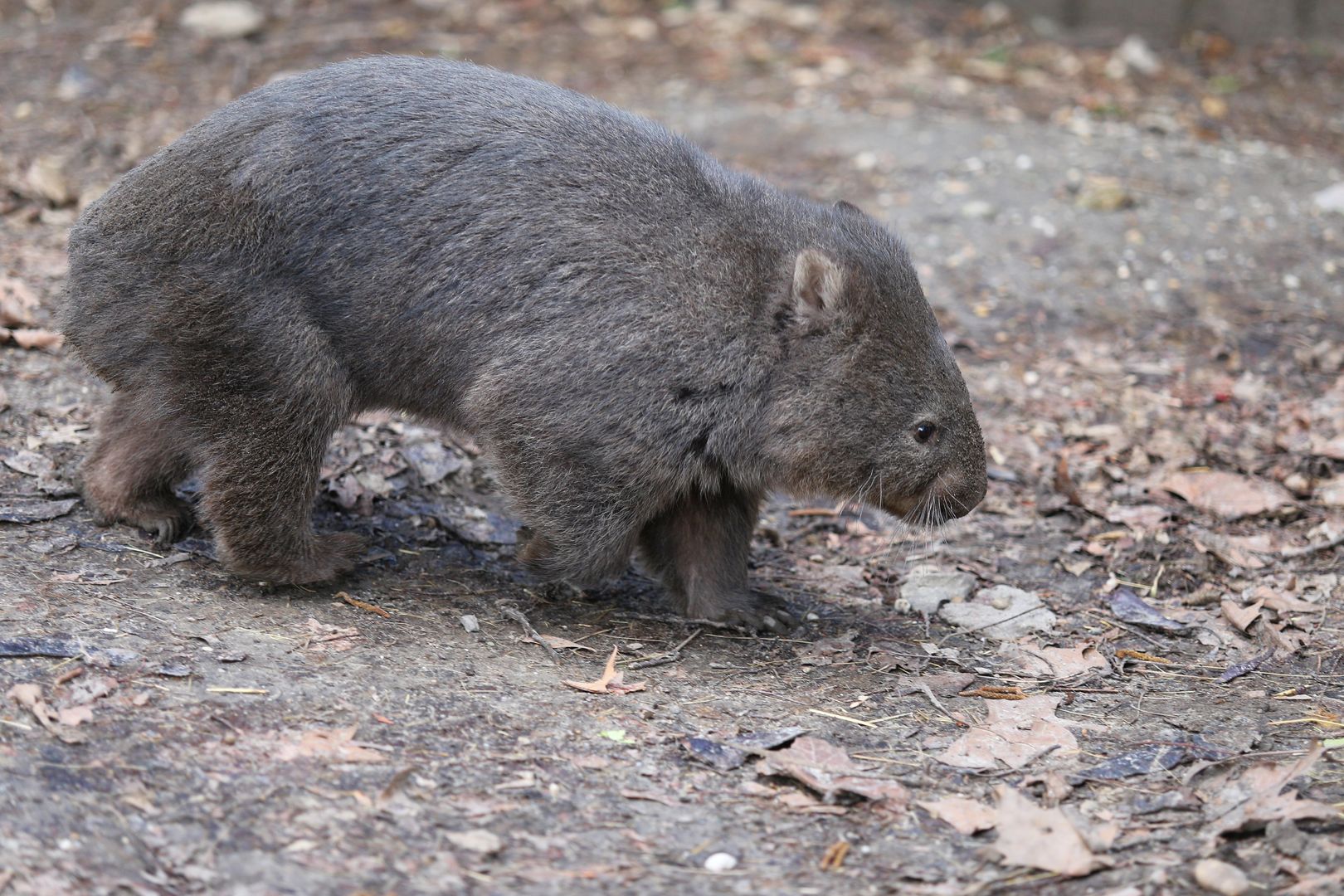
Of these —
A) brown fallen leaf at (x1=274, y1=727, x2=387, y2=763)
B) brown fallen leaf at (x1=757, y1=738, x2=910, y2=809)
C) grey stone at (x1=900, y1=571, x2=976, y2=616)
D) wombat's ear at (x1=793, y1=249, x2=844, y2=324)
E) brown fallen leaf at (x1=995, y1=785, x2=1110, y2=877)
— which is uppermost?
wombat's ear at (x1=793, y1=249, x2=844, y2=324)

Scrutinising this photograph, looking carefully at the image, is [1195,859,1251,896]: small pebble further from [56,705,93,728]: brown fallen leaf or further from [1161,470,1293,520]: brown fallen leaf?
[1161,470,1293,520]: brown fallen leaf

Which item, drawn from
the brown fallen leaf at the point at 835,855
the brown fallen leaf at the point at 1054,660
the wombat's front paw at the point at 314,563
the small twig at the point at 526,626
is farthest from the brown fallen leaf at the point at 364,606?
the brown fallen leaf at the point at 1054,660

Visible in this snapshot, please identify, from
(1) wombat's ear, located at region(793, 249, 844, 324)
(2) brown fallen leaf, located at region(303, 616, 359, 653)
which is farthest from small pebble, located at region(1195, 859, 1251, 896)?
(2) brown fallen leaf, located at region(303, 616, 359, 653)

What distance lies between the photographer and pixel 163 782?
13.2ft

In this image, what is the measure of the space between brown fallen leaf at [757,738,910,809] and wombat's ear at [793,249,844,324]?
1601mm

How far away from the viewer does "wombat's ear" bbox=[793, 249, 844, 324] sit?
5320 mm

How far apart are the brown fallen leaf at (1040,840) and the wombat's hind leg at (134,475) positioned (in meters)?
3.33

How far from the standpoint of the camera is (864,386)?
549 cm

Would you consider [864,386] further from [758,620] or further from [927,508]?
[758,620]

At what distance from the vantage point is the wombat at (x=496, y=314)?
5285 mm

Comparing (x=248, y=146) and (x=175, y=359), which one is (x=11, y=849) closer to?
(x=175, y=359)

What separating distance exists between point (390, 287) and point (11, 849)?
2.42 m

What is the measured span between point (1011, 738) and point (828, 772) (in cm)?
74

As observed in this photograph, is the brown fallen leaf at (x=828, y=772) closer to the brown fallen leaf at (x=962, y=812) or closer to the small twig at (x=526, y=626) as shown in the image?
the brown fallen leaf at (x=962, y=812)
